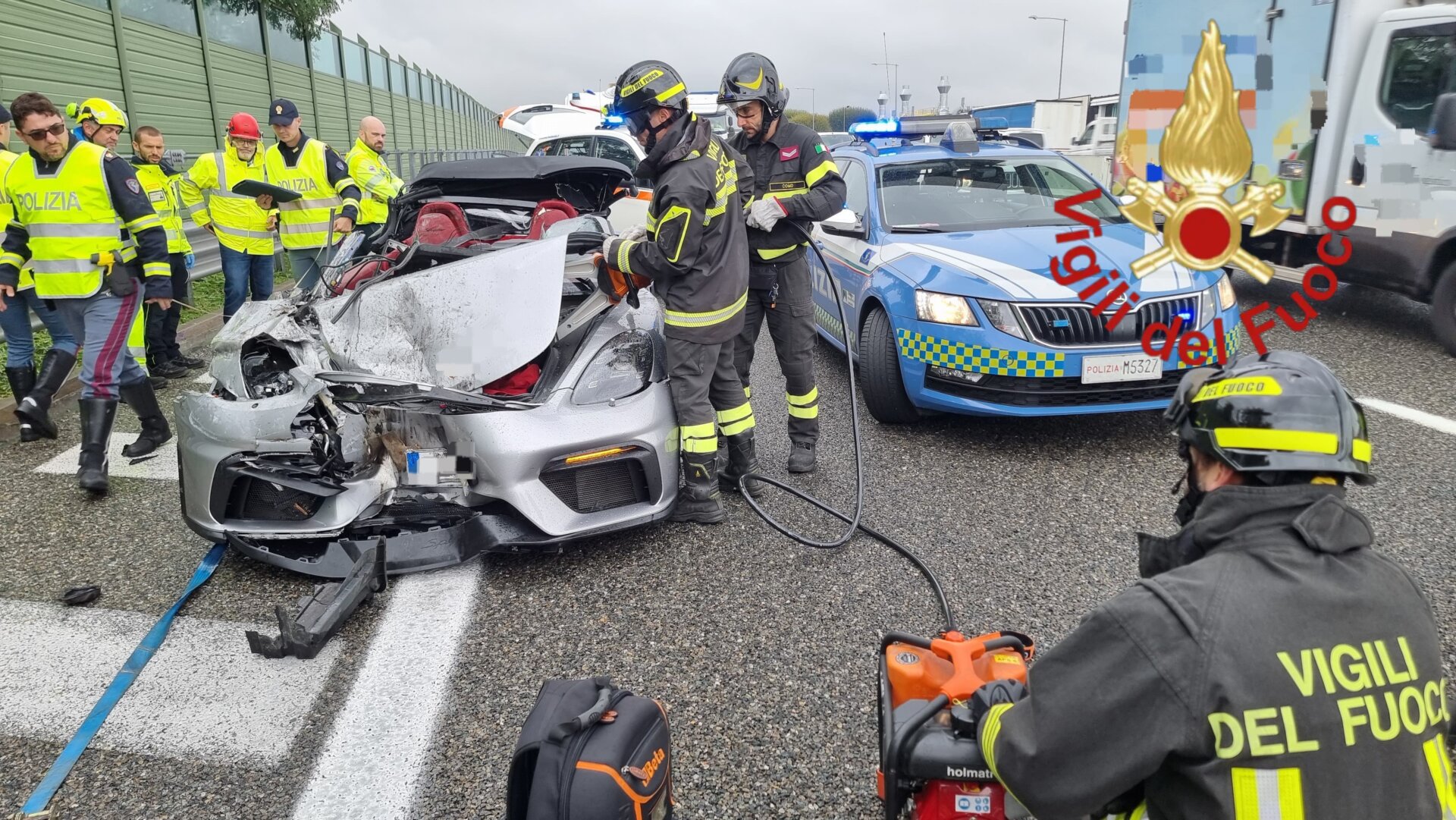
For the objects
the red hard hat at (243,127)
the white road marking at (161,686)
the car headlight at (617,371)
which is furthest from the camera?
the red hard hat at (243,127)

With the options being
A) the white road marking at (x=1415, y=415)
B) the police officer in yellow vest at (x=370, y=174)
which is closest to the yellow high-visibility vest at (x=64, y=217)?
the police officer in yellow vest at (x=370, y=174)

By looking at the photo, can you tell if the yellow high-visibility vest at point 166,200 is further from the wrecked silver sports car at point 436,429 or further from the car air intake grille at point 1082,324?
the car air intake grille at point 1082,324

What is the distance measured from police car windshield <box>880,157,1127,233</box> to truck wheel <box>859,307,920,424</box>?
2.30 ft

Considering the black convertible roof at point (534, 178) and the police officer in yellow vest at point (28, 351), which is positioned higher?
the black convertible roof at point (534, 178)

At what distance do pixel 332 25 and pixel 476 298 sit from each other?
1656cm

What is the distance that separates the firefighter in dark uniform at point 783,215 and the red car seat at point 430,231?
1.47 meters

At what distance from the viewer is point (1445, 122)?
5125 mm

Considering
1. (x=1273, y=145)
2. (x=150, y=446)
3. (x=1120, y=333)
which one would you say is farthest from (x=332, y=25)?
(x=1120, y=333)

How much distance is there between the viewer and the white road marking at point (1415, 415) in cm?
468

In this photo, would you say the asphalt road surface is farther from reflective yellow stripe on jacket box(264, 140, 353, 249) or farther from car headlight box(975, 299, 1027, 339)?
reflective yellow stripe on jacket box(264, 140, 353, 249)

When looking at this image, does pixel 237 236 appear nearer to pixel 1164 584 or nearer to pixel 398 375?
pixel 398 375

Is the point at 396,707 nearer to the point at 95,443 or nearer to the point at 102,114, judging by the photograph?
the point at 95,443

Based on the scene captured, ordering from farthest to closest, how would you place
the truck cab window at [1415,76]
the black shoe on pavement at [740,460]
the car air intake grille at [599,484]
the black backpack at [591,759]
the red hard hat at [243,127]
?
the red hard hat at [243,127]
the truck cab window at [1415,76]
the black shoe on pavement at [740,460]
the car air intake grille at [599,484]
the black backpack at [591,759]

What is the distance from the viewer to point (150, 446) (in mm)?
4871
